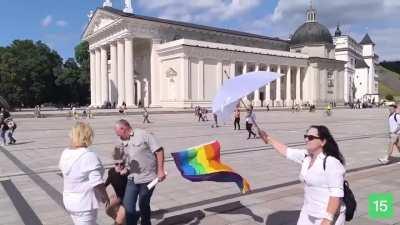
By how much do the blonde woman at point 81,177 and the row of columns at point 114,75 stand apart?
5959 cm

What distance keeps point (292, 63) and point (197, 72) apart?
24.4m

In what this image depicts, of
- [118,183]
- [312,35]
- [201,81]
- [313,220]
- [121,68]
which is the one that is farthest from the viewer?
[312,35]

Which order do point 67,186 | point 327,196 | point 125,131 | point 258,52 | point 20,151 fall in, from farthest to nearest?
point 258,52 < point 20,151 < point 125,131 < point 67,186 < point 327,196

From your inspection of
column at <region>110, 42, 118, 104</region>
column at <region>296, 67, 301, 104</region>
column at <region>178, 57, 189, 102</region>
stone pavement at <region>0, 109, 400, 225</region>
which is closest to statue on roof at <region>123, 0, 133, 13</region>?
column at <region>110, 42, 118, 104</region>

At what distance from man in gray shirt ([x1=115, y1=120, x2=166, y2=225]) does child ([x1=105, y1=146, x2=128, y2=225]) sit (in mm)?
90

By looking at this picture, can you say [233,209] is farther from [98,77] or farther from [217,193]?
[98,77]

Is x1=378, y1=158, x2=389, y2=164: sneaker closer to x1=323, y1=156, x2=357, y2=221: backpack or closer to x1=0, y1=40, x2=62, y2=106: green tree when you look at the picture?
x1=323, y1=156, x2=357, y2=221: backpack

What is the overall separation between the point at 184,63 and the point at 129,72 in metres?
8.07

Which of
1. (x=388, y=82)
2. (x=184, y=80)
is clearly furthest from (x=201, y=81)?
(x=388, y=82)

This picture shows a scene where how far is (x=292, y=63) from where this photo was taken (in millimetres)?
81375

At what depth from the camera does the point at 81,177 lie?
4.01 m

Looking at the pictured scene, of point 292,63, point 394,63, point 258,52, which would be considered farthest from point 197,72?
point 394,63

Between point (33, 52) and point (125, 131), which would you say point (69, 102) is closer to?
point (33, 52)

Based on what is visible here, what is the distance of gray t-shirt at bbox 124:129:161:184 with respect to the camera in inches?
204
